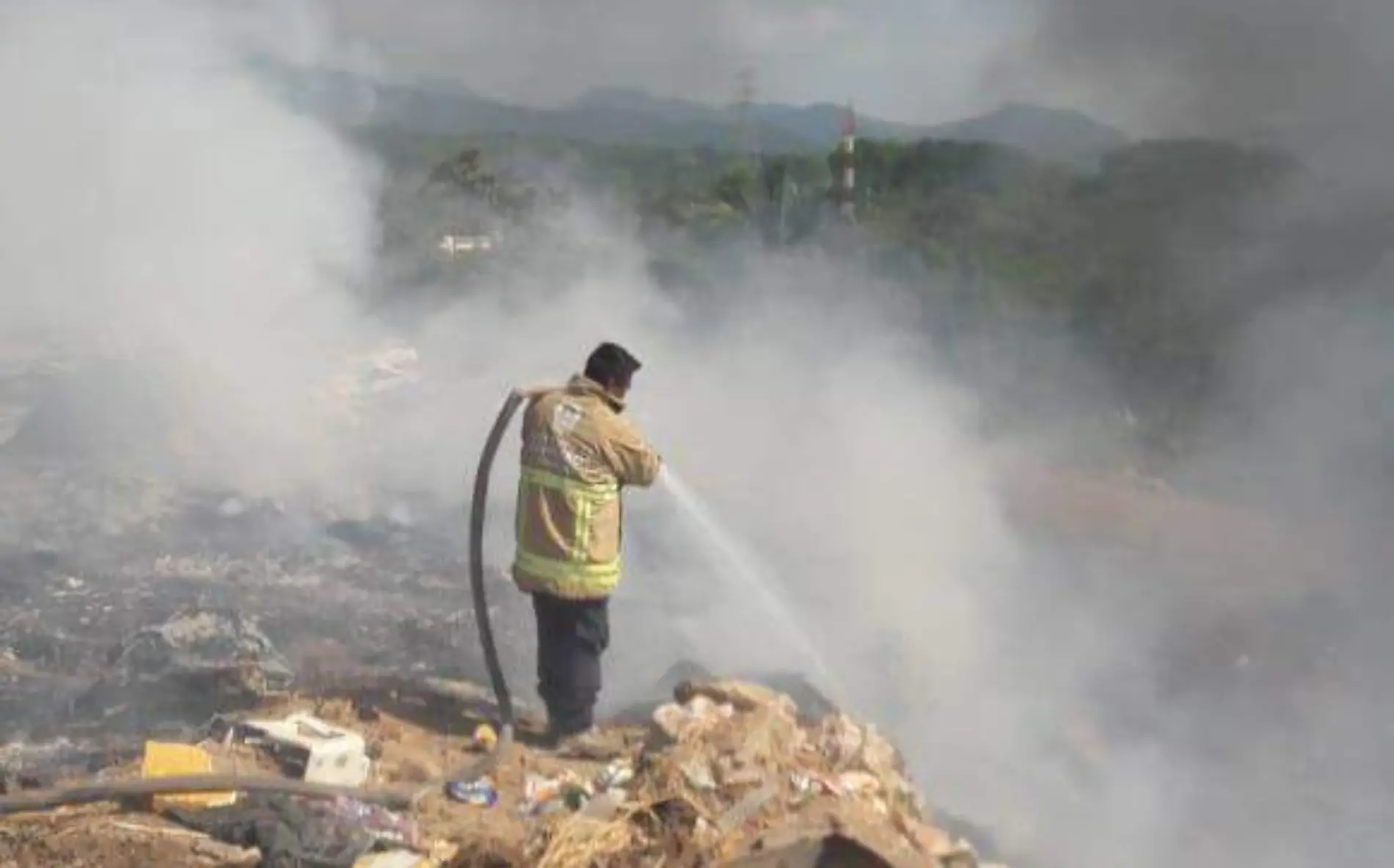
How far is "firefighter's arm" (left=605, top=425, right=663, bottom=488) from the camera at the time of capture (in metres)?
4.32

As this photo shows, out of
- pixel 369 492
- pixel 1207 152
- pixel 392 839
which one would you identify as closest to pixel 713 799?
pixel 392 839

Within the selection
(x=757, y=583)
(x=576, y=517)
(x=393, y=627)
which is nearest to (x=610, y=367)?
(x=576, y=517)

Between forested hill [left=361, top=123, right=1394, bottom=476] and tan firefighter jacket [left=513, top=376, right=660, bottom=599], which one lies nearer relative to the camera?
tan firefighter jacket [left=513, top=376, right=660, bottom=599]

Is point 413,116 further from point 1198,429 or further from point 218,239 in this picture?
point 1198,429

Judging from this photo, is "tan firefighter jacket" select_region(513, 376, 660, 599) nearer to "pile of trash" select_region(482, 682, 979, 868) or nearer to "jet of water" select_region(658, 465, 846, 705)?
"pile of trash" select_region(482, 682, 979, 868)

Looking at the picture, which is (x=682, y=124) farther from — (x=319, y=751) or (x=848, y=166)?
(x=319, y=751)

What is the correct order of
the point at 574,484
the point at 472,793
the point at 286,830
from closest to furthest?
the point at 286,830, the point at 472,793, the point at 574,484

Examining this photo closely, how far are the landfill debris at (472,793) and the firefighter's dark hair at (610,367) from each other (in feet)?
4.08

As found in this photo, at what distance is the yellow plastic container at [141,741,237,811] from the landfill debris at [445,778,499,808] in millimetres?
572

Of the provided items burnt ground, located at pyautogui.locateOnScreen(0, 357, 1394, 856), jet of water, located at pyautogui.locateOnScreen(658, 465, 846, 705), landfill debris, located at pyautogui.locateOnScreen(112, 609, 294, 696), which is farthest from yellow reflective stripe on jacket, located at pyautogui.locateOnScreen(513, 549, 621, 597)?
jet of water, located at pyautogui.locateOnScreen(658, 465, 846, 705)

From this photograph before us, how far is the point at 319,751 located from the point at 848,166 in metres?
16.8

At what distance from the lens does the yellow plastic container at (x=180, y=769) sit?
3.50 metres

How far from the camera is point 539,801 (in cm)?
387

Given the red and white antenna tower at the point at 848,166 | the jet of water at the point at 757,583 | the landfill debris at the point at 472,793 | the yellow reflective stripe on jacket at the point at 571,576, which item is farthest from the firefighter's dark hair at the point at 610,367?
the red and white antenna tower at the point at 848,166
